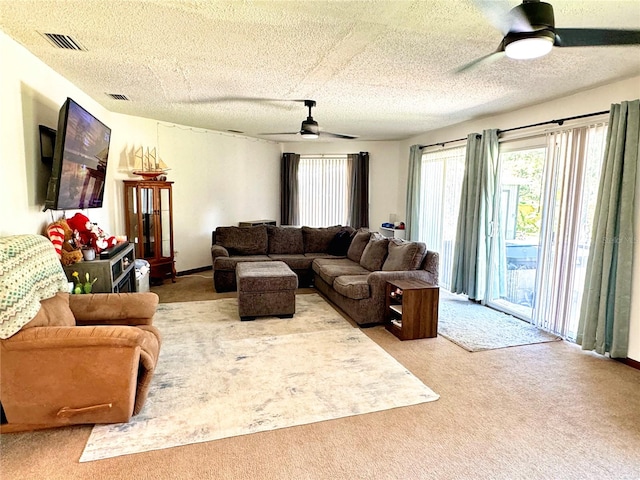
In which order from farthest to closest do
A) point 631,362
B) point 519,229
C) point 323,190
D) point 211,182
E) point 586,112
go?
point 323,190 < point 211,182 < point 519,229 < point 586,112 < point 631,362

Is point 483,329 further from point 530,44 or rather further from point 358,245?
point 530,44

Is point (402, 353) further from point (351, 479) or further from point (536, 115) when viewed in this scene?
point (536, 115)

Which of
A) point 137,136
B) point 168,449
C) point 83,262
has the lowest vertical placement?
point 168,449

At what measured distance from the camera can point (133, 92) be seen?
3.96m

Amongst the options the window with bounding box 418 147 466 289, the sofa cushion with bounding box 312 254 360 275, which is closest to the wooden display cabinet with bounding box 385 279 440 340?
the sofa cushion with bounding box 312 254 360 275

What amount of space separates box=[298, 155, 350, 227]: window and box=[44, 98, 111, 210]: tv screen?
4.00 m

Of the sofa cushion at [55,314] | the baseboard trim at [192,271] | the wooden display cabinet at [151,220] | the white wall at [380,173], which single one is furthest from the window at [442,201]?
the sofa cushion at [55,314]

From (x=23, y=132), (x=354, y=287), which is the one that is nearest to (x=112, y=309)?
(x=23, y=132)

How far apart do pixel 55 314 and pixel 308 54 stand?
2.44 meters

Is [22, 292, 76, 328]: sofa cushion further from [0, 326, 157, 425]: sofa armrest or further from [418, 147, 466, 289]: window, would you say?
[418, 147, 466, 289]: window

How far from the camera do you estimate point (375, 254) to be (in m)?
4.80

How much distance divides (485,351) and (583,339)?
0.87m

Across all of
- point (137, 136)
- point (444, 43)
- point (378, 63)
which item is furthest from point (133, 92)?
point (444, 43)

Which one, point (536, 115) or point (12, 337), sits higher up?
point (536, 115)
